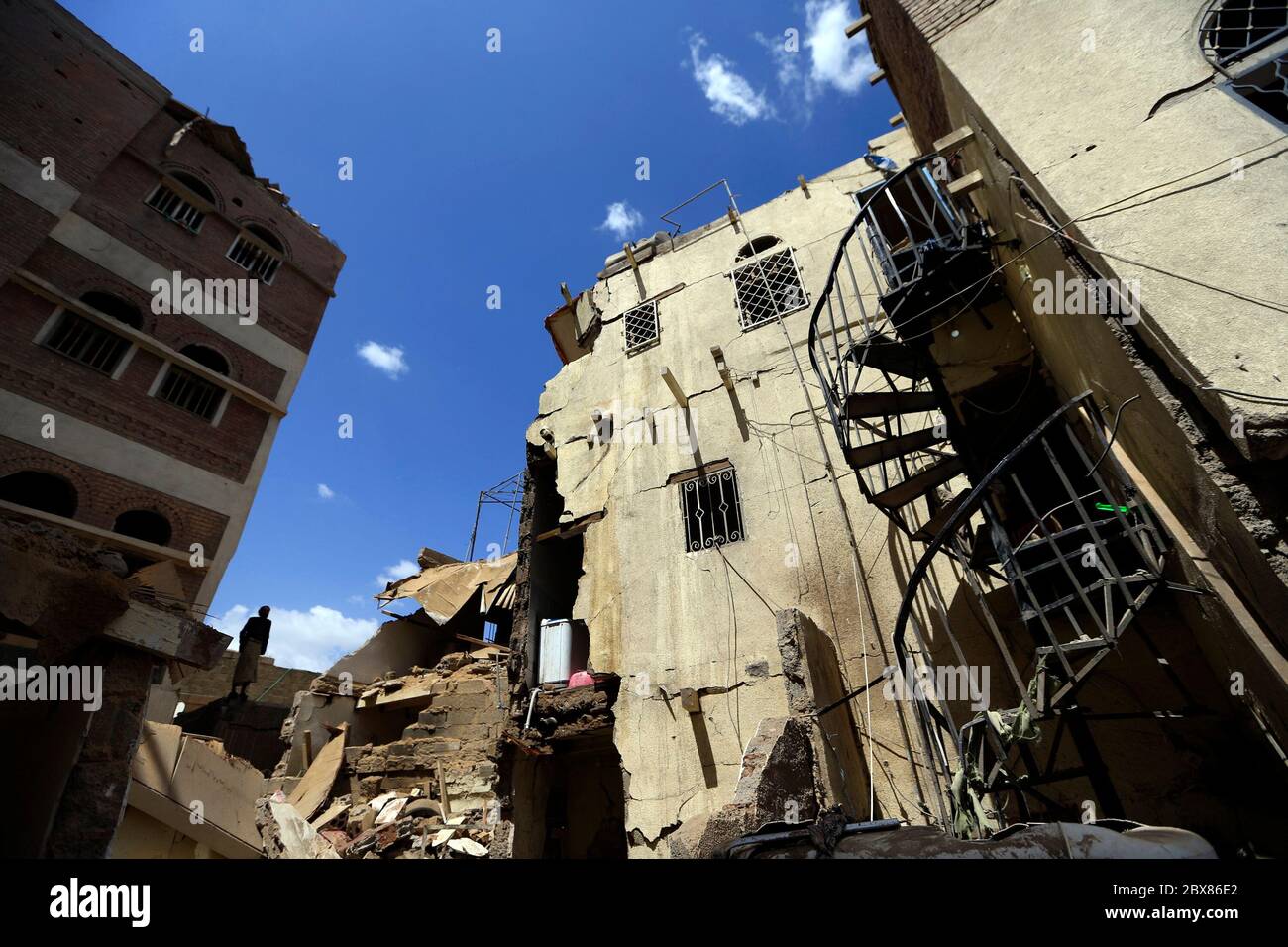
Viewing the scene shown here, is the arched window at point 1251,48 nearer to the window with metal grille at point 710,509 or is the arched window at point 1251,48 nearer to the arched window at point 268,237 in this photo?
the window with metal grille at point 710,509

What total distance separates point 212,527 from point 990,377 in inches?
711

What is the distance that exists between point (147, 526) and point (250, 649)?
16.6ft

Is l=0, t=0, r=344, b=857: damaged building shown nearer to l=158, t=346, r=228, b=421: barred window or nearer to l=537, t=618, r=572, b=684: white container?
l=158, t=346, r=228, b=421: barred window

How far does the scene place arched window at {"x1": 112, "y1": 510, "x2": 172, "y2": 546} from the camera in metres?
14.0

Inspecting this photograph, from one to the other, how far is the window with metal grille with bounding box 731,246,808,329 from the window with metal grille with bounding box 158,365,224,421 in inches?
601

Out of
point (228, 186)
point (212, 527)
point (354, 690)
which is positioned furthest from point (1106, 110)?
point (228, 186)

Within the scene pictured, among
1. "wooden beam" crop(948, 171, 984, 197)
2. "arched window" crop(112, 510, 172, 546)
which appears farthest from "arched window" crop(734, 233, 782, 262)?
"arched window" crop(112, 510, 172, 546)

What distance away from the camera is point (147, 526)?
1438 centimetres

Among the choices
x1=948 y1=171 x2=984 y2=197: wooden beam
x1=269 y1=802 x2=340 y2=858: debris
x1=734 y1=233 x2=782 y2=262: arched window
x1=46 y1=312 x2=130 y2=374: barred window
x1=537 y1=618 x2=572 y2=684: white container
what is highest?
x1=46 y1=312 x2=130 y2=374: barred window

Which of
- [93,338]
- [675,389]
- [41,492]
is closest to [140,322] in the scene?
[93,338]

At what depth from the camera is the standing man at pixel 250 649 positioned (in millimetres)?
17281
